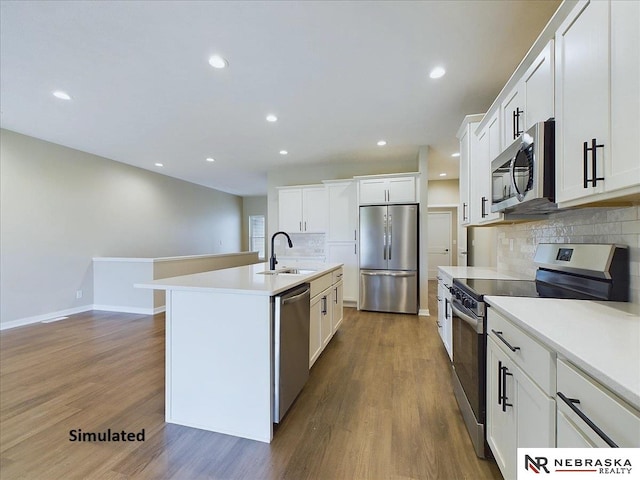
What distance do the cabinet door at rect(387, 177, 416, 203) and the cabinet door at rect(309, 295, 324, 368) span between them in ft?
8.86

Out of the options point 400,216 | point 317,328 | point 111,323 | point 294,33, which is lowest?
point 111,323

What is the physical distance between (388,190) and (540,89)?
10.3 feet

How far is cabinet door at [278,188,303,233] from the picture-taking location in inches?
218

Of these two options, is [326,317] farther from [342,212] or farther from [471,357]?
[342,212]

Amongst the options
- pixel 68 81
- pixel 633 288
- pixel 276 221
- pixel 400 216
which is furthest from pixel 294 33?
pixel 276 221

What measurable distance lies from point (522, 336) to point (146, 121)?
4393mm

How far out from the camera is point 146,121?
362 cm

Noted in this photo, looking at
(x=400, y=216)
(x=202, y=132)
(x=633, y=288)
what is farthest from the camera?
(x=400, y=216)

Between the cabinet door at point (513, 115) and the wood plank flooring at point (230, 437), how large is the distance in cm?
203

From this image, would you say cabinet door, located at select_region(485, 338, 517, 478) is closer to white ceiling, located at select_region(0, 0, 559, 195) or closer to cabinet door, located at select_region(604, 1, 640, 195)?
cabinet door, located at select_region(604, 1, 640, 195)

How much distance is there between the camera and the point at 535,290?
1.75 metres

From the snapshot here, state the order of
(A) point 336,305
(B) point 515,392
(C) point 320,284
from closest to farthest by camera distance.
A: (B) point 515,392 → (C) point 320,284 → (A) point 336,305

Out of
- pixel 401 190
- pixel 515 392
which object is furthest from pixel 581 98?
pixel 401 190

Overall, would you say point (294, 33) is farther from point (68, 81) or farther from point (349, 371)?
point (349, 371)
